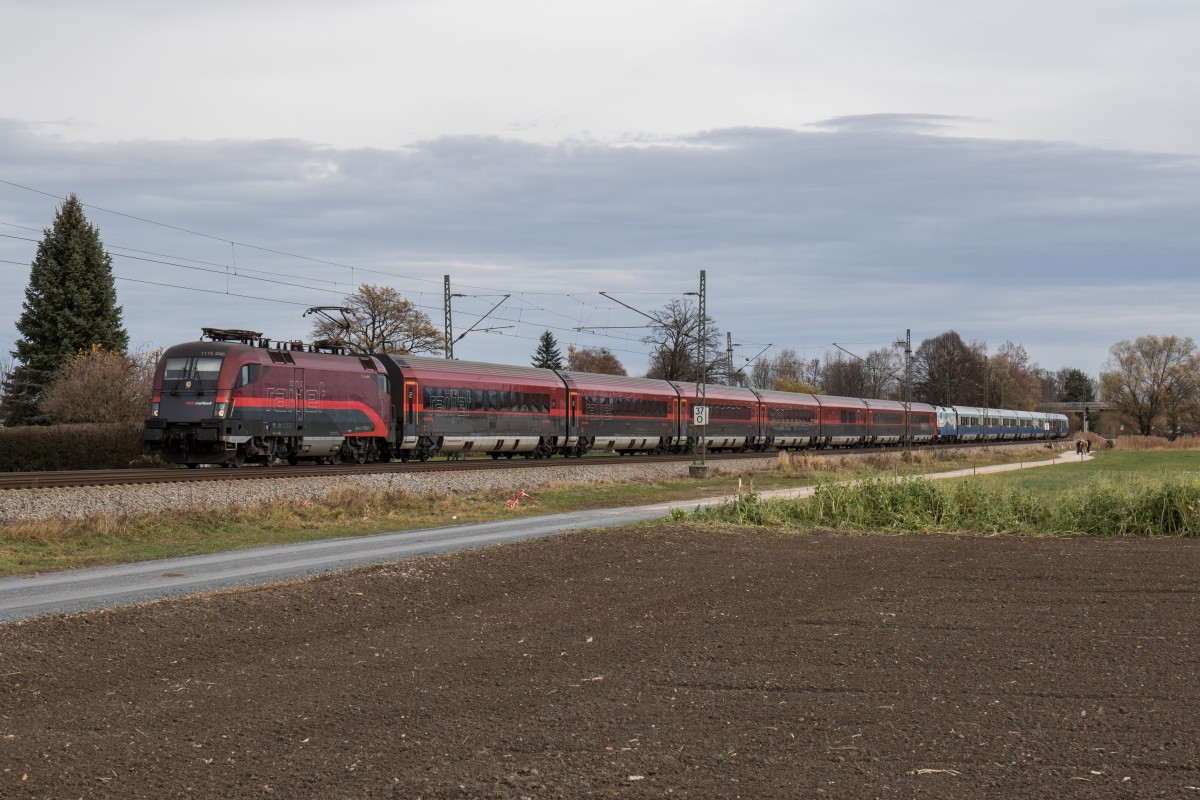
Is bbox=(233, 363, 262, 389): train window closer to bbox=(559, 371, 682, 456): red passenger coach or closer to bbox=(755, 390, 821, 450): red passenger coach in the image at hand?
bbox=(559, 371, 682, 456): red passenger coach

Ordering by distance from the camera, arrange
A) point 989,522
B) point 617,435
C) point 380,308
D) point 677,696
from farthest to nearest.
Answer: point 380,308
point 617,435
point 989,522
point 677,696

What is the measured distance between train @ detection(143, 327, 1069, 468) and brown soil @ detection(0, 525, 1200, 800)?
715 inches

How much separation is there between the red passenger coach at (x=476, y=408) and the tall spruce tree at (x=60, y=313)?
29.3 m

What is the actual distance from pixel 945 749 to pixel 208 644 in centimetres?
638

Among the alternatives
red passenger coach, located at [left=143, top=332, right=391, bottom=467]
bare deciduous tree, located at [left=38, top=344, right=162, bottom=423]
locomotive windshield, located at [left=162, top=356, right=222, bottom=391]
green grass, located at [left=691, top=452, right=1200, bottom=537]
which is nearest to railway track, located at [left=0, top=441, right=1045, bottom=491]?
red passenger coach, located at [left=143, top=332, right=391, bottom=467]

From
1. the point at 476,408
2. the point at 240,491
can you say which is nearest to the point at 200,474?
the point at 240,491

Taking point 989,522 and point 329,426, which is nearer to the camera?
point 989,522

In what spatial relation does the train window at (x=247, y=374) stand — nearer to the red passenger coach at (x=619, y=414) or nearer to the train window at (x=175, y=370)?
the train window at (x=175, y=370)

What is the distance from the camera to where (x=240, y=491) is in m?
25.1

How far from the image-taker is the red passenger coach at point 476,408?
37250mm

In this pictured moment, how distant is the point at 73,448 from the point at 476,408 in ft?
43.0

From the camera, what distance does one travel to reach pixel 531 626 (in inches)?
416

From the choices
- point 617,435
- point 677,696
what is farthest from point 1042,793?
point 617,435

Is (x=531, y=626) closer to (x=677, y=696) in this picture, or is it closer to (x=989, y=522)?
(x=677, y=696)
